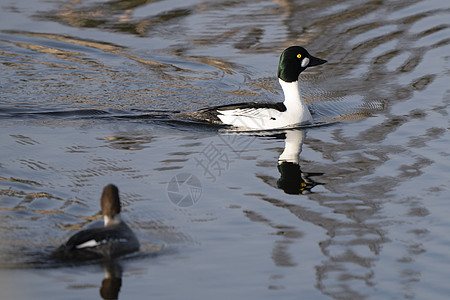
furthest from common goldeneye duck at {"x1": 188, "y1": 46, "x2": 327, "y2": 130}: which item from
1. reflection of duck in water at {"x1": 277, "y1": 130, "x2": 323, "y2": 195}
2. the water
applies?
reflection of duck in water at {"x1": 277, "y1": 130, "x2": 323, "y2": 195}

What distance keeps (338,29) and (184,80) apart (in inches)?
165

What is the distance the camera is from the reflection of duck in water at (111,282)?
662 centimetres

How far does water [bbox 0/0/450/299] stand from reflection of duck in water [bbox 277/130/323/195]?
3 centimetres

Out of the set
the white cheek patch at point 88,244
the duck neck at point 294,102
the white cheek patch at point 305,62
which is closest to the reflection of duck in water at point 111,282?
the white cheek patch at point 88,244

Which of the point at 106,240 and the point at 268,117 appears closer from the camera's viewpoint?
the point at 106,240

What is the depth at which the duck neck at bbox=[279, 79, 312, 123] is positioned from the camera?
1266 centimetres

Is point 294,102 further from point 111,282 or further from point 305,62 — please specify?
point 111,282

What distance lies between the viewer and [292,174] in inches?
391

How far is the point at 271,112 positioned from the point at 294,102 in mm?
504

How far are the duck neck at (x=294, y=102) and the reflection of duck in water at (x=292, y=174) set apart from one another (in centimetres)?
103

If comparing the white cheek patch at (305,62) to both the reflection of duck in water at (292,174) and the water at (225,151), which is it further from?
the reflection of duck in water at (292,174)

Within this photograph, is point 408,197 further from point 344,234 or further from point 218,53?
point 218,53

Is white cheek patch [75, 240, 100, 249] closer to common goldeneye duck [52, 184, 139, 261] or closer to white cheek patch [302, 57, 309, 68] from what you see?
common goldeneye duck [52, 184, 139, 261]

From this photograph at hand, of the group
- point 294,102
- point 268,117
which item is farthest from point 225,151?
point 294,102
